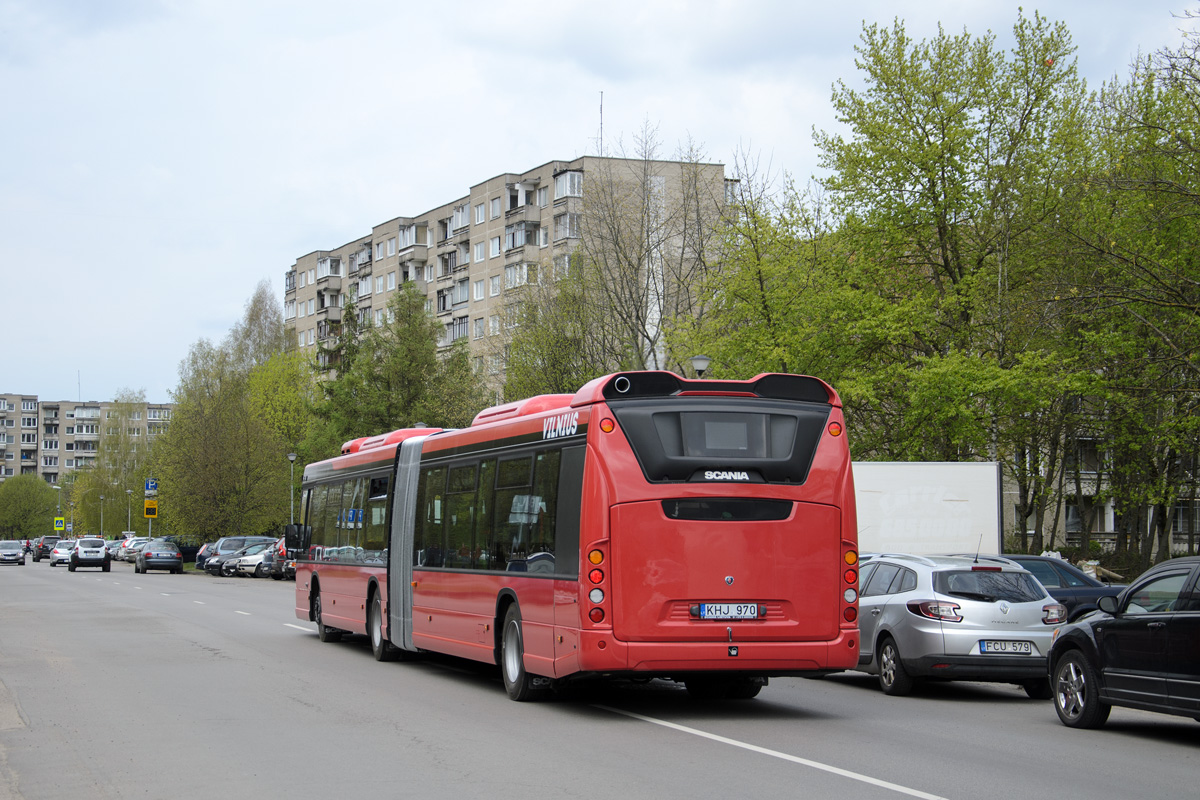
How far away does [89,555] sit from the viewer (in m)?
64.6

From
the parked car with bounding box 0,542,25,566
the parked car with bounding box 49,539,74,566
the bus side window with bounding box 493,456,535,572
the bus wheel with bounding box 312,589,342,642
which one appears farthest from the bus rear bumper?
the parked car with bounding box 0,542,25,566

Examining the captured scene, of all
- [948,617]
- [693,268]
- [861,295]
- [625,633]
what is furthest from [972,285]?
[625,633]

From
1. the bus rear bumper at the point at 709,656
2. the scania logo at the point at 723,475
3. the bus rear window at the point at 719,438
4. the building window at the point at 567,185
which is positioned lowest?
the bus rear bumper at the point at 709,656

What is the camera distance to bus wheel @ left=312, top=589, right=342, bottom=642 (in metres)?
21.4

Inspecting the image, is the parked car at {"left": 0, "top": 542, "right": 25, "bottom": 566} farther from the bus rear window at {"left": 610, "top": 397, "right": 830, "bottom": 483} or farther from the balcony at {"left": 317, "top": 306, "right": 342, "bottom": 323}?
the bus rear window at {"left": 610, "top": 397, "right": 830, "bottom": 483}

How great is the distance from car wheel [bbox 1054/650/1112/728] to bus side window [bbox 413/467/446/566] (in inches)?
277

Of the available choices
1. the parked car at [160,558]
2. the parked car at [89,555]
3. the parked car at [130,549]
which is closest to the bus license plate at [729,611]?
the parked car at [160,558]

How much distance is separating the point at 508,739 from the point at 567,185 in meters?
69.3

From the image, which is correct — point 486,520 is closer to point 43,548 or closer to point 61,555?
point 61,555

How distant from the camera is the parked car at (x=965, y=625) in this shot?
13.8 meters

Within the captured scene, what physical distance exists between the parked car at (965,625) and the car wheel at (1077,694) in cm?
152

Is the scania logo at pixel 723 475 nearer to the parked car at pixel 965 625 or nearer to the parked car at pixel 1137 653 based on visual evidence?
the parked car at pixel 1137 653

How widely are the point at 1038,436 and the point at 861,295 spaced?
259 inches

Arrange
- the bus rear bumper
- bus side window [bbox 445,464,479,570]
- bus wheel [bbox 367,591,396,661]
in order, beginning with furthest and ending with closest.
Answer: bus wheel [bbox 367,591,396,661], bus side window [bbox 445,464,479,570], the bus rear bumper
